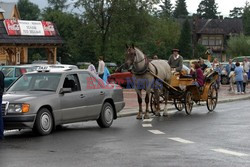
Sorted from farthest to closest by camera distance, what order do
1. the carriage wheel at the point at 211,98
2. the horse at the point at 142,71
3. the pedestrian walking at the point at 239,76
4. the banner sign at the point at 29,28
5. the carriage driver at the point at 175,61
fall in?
the banner sign at the point at 29,28
the pedestrian walking at the point at 239,76
the carriage wheel at the point at 211,98
the carriage driver at the point at 175,61
the horse at the point at 142,71

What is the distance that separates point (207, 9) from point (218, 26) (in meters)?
54.0

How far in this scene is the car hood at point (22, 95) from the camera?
45.6ft

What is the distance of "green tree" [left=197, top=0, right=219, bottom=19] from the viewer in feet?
580

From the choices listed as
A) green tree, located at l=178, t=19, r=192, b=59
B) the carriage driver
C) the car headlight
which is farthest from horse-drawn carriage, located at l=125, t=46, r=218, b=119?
green tree, located at l=178, t=19, r=192, b=59

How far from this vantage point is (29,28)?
47.3m

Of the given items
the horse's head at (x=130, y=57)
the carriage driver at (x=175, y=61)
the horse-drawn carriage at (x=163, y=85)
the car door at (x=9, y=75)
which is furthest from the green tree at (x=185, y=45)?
the horse's head at (x=130, y=57)

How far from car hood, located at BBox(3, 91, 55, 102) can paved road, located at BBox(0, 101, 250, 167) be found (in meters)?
0.86

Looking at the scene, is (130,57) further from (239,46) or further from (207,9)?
(207,9)

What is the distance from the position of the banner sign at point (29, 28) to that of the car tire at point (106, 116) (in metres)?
30.5

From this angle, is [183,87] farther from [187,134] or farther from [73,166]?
[73,166]

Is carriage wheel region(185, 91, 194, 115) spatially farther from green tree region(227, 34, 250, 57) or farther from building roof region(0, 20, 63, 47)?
green tree region(227, 34, 250, 57)

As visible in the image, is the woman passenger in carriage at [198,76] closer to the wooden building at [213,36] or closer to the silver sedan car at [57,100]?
the silver sedan car at [57,100]

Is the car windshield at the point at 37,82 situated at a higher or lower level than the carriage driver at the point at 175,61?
lower

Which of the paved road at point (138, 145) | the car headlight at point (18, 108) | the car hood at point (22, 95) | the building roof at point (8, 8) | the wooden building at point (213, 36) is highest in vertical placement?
the building roof at point (8, 8)
